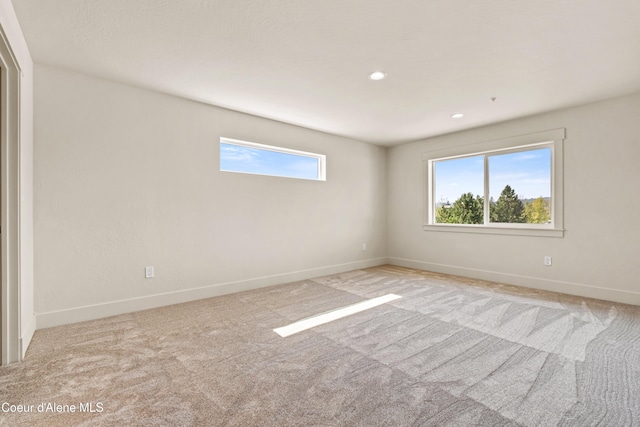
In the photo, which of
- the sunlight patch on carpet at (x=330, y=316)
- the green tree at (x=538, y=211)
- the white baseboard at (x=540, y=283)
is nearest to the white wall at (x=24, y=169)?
the sunlight patch on carpet at (x=330, y=316)

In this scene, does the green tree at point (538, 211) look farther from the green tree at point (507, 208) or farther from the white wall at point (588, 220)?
the white wall at point (588, 220)

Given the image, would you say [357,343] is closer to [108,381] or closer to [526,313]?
[108,381]

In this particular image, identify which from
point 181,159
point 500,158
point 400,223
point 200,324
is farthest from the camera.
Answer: point 400,223

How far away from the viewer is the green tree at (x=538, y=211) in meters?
4.02

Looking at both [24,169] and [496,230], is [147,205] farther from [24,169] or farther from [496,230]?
[496,230]

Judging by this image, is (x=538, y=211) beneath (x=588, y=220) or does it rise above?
above

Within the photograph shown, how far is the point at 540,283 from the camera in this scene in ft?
13.0

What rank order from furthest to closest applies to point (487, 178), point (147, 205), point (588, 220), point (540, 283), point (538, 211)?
point (487, 178)
point (538, 211)
point (540, 283)
point (588, 220)
point (147, 205)

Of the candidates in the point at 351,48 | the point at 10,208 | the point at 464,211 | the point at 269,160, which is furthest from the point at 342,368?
the point at 464,211

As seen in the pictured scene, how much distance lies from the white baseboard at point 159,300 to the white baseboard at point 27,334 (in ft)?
0.37

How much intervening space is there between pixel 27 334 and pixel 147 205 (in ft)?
4.67

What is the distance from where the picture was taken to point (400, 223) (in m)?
5.69

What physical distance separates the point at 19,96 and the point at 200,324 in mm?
2232

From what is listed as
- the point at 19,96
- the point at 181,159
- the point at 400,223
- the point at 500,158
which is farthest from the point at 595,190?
the point at 19,96
